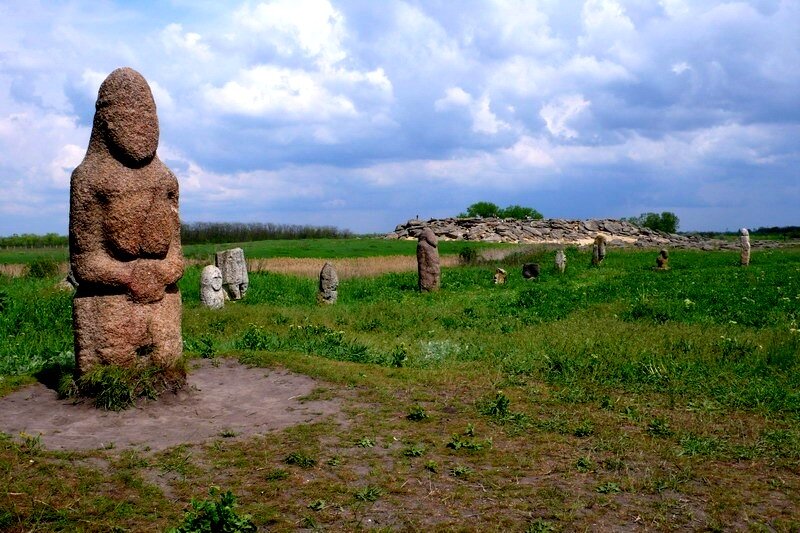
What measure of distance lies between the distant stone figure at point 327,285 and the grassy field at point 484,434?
138 inches

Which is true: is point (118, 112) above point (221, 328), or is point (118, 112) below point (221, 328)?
above

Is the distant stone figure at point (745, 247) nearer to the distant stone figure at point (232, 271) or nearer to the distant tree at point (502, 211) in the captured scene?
the distant stone figure at point (232, 271)

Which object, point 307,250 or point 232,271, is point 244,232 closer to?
point 307,250

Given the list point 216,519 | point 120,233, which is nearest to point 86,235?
point 120,233

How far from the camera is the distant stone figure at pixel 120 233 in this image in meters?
8.85

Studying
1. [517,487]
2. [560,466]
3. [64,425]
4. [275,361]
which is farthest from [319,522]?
[275,361]

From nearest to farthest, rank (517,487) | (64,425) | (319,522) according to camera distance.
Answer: (319,522)
(517,487)
(64,425)

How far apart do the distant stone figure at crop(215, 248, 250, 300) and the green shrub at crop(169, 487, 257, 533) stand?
17.0 m

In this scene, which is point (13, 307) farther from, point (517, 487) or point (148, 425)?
point (517, 487)

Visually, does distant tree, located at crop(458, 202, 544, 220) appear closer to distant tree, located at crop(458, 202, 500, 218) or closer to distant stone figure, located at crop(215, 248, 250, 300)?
distant tree, located at crop(458, 202, 500, 218)

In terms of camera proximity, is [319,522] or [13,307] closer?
[319,522]

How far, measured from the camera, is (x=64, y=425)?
826cm

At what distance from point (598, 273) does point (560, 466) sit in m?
23.0

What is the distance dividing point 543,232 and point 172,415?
53.6 m
